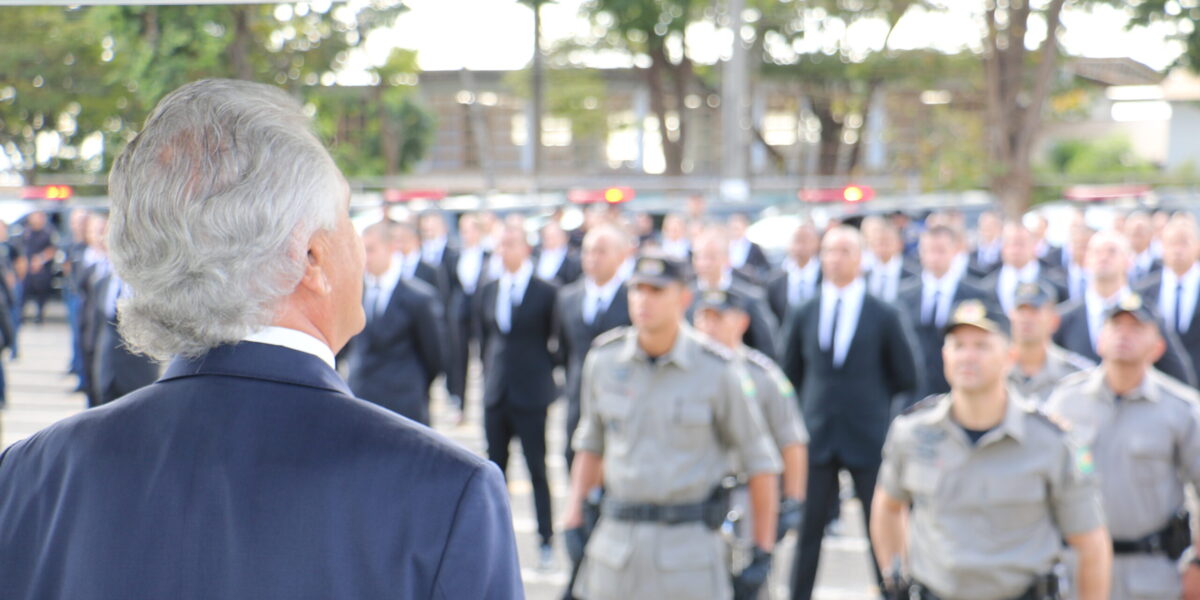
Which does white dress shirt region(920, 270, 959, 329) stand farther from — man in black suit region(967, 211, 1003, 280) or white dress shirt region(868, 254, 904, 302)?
man in black suit region(967, 211, 1003, 280)

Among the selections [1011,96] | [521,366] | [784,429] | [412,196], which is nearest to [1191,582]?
[784,429]

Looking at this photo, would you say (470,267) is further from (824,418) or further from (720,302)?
(720,302)

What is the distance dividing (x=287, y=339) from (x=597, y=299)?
6895 millimetres

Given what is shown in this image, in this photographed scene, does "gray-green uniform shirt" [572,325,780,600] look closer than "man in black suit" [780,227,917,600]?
Yes

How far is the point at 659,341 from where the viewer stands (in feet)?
16.9

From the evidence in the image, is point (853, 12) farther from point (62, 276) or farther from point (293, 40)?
point (293, 40)

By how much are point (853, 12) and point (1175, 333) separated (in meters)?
26.2

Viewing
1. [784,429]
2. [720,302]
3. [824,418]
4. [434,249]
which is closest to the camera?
[784,429]

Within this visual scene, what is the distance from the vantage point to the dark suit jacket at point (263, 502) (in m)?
1.52

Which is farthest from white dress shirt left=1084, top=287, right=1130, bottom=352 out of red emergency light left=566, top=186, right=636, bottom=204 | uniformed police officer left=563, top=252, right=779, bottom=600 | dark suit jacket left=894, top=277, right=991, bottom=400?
red emergency light left=566, top=186, right=636, bottom=204

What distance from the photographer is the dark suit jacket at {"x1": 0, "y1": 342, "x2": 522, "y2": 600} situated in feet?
4.98

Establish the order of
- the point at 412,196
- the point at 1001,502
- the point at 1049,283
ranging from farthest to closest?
the point at 412,196 → the point at 1049,283 → the point at 1001,502

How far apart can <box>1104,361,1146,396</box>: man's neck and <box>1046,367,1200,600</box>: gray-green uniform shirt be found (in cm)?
3

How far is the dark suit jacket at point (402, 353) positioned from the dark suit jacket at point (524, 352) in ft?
1.58
